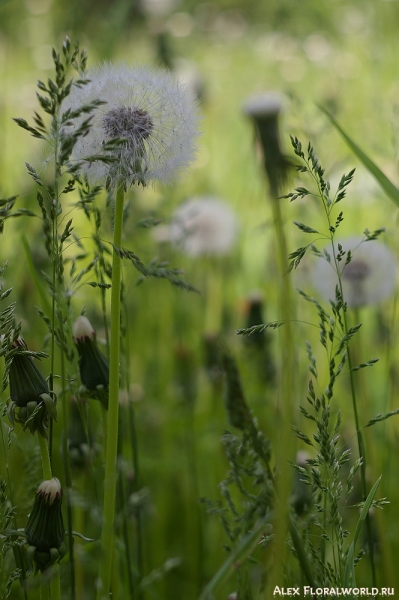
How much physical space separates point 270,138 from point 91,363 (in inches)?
25.7

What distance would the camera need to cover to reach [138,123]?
67 cm

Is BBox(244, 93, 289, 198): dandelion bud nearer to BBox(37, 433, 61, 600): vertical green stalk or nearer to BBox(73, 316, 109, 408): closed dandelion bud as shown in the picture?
BBox(73, 316, 109, 408): closed dandelion bud

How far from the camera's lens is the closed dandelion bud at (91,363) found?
78 centimetres

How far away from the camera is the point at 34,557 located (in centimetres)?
65

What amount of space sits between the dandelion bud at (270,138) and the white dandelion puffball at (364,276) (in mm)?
224

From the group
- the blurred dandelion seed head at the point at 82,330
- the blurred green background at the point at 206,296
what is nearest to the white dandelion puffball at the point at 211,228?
the blurred green background at the point at 206,296

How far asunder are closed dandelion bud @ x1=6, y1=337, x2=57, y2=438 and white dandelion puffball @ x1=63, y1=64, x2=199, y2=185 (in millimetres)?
197

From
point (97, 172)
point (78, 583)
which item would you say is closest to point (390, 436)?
point (78, 583)

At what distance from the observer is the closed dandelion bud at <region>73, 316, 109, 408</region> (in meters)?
0.78

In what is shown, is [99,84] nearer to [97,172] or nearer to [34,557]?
[97,172]

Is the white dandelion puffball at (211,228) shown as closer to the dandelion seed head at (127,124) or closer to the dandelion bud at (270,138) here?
the dandelion bud at (270,138)

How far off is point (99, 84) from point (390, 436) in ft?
3.71

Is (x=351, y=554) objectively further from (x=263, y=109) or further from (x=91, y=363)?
(x=263, y=109)

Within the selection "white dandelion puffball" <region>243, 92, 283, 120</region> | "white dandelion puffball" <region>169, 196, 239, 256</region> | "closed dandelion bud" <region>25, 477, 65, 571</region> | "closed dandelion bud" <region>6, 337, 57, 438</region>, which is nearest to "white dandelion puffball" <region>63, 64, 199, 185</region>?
"closed dandelion bud" <region>6, 337, 57, 438</region>
